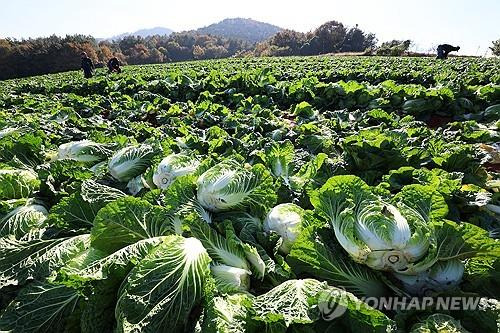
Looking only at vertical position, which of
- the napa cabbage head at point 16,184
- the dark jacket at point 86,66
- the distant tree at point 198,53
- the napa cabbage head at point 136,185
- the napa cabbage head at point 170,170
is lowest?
the distant tree at point 198,53

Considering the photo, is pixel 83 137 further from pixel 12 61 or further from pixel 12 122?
pixel 12 61

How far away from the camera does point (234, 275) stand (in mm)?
2391

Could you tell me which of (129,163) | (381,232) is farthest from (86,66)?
(381,232)

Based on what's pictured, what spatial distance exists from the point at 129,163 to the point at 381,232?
2820 millimetres

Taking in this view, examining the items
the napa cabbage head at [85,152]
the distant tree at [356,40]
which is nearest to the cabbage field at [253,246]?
the napa cabbage head at [85,152]

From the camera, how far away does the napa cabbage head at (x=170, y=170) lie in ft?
11.5

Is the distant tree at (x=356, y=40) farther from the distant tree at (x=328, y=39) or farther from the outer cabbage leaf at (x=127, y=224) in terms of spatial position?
the outer cabbage leaf at (x=127, y=224)

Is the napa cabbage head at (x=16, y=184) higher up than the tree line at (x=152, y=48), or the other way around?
the napa cabbage head at (x=16, y=184)

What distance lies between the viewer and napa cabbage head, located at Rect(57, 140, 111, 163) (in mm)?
4430

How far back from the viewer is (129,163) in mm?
3955

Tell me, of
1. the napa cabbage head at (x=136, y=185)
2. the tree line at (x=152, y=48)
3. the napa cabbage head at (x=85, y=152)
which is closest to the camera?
the napa cabbage head at (x=136, y=185)

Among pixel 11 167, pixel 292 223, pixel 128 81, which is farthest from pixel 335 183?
pixel 128 81

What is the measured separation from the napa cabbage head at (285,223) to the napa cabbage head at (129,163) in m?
1.78

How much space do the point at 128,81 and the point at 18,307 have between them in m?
14.3
